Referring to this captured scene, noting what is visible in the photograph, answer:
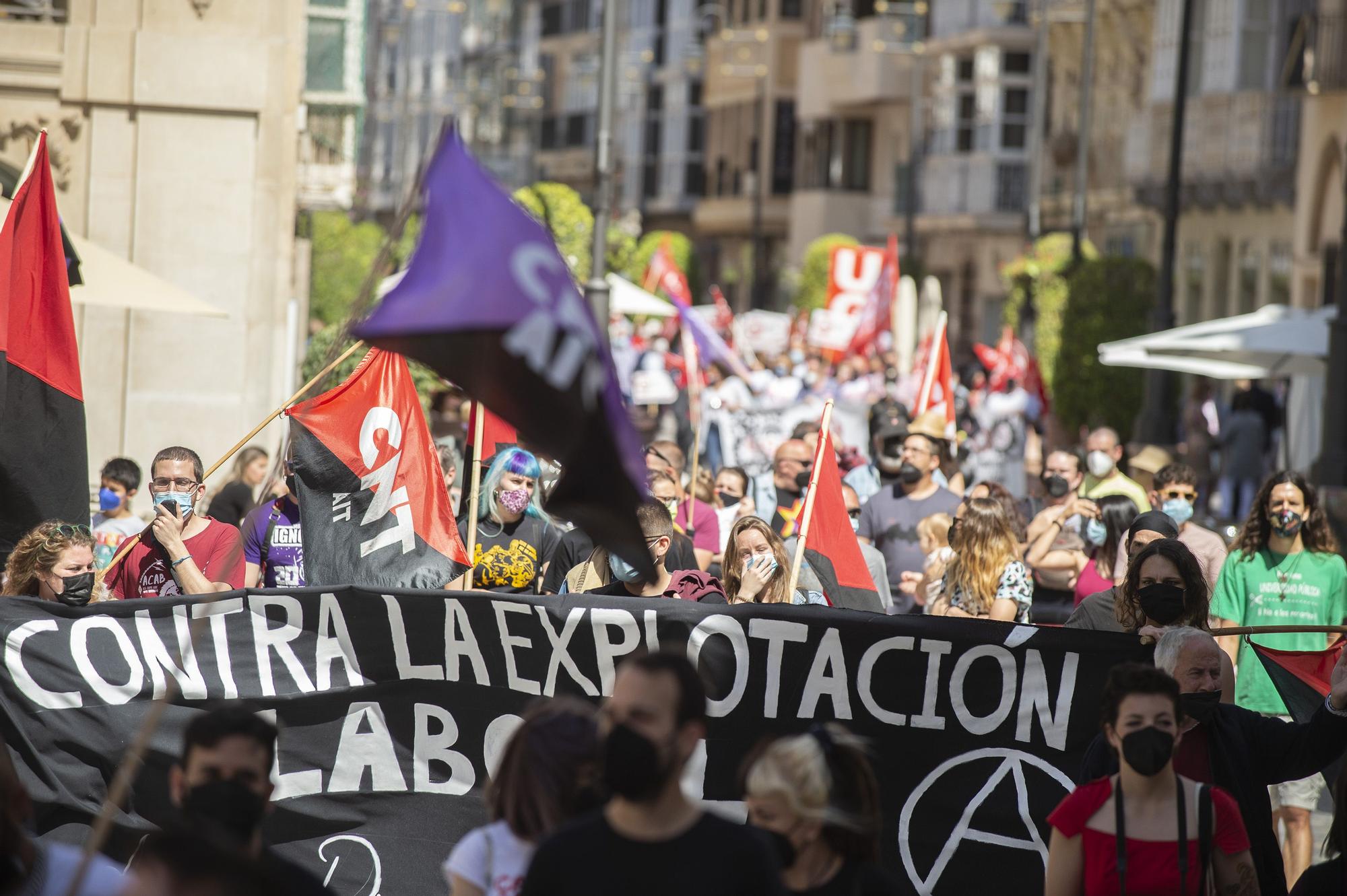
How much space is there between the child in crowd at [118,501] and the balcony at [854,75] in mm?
45612

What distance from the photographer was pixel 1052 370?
101ft

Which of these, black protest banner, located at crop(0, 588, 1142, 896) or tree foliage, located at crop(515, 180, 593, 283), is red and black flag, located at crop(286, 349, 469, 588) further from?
tree foliage, located at crop(515, 180, 593, 283)

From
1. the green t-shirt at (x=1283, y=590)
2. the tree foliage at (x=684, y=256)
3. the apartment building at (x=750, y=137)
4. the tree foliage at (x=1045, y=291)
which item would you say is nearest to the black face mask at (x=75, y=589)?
the green t-shirt at (x=1283, y=590)

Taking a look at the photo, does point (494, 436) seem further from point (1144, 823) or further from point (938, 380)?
point (938, 380)

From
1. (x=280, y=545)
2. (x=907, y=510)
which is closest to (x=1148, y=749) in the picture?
(x=280, y=545)

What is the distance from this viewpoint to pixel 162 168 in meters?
15.2

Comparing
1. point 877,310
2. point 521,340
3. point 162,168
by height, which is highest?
point 162,168

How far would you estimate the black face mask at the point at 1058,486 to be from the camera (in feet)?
37.2

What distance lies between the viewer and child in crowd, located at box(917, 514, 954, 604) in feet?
31.7

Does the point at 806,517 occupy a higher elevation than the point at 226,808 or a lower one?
higher

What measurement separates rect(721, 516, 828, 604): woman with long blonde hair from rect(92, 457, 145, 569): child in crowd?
345 cm

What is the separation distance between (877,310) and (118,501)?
1905 cm

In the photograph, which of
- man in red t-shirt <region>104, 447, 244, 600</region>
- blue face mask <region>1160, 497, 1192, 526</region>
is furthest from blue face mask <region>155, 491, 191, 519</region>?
blue face mask <region>1160, 497, 1192, 526</region>

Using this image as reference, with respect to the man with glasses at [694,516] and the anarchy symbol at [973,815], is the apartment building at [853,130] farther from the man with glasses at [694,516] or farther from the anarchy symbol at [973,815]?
the anarchy symbol at [973,815]
